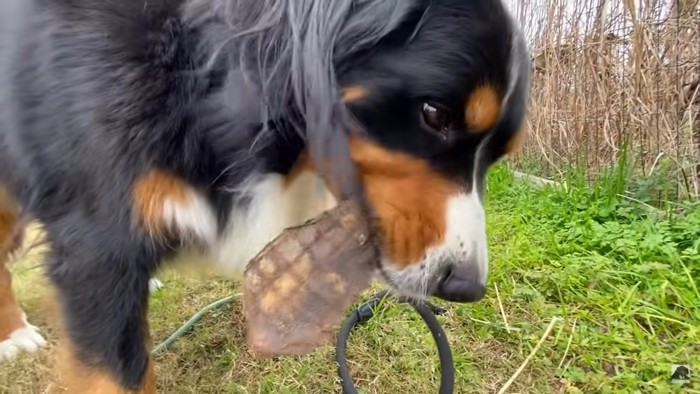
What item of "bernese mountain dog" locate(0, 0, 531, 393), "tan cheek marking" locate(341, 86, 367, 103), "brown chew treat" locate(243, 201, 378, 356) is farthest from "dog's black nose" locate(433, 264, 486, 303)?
"tan cheek marking" locate(341, 86, 367, 103)

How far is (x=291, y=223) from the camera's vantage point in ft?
5.08

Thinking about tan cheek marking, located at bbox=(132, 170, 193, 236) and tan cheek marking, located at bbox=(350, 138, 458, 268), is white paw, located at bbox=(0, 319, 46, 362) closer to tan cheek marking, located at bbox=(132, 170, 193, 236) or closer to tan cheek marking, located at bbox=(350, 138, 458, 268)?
tan cheek marking, located at bbox=(132, 170, 193, 236)

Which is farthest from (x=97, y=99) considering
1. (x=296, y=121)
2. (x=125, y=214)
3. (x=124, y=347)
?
(x=124, y=347)

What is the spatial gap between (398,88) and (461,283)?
430 mm

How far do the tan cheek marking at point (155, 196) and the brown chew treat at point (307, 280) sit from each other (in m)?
0.20

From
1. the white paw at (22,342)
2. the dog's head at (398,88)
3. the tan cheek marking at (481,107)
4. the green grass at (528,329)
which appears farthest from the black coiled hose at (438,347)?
the white paw at (22,342)

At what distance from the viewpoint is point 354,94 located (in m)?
1.24

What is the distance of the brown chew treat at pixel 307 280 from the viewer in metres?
1.29

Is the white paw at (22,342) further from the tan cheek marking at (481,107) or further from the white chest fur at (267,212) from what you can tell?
the tan cheek marking at (481,107)

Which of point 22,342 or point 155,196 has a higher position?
point 155,196

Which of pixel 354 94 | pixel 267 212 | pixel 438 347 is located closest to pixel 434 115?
pixel 354 94

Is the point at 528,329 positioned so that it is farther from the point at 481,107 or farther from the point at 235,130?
the point at 235,130

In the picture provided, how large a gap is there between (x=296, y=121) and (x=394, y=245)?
319 millimetres

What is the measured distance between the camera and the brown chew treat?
129cm
